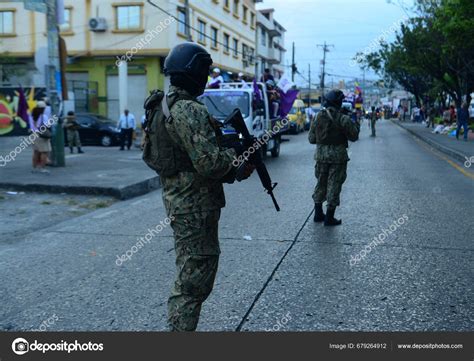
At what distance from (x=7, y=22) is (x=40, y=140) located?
22540 millimetres

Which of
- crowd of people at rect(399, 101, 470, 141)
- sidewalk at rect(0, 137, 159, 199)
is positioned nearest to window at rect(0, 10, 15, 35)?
sidewalk at rect(0, 137, 159, 199)

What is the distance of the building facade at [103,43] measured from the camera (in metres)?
28.4

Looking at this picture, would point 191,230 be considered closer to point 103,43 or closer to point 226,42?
point 103,43

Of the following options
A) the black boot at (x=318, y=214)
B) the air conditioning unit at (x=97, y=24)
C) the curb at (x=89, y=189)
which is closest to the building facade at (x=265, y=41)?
the air conditioning unit at (x=97, y=24)

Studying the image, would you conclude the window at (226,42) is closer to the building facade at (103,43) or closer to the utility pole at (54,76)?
the building facade at (103,43)

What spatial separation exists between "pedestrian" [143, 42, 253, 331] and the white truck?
10742mm

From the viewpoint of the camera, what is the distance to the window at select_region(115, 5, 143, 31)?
28.7 meters

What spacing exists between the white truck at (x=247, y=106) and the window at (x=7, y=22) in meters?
20.5

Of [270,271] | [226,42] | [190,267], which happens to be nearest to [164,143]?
[190,267]

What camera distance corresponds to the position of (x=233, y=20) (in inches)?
1565

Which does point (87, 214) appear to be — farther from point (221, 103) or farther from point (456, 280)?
point (221, 103)

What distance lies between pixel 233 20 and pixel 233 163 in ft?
127

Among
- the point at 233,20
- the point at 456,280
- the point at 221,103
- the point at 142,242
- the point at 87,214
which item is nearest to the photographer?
the point at 456,280
